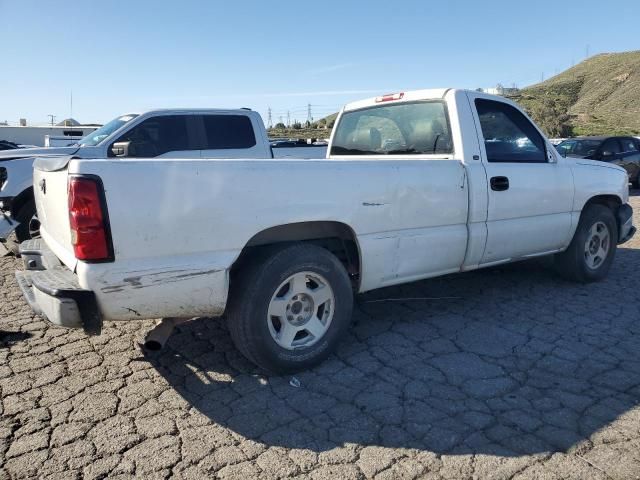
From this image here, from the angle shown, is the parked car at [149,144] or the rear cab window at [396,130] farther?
the parked car at [149,144]

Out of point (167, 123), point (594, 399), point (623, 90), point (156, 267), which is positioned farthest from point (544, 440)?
point (623, 90)

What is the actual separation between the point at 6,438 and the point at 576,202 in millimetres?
5108

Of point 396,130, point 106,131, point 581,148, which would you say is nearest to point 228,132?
point 106,131

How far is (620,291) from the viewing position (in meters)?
5.37

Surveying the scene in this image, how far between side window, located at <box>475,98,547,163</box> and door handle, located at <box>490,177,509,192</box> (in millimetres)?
194

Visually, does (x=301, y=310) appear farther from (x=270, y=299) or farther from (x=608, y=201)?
(x=608, y=201)

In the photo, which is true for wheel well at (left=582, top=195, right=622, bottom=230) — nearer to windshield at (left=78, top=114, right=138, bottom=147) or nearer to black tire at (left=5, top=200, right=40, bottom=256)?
windshield at (left=78, top=114, right=138, bottom=147)

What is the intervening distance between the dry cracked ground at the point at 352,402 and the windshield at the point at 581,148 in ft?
37.4

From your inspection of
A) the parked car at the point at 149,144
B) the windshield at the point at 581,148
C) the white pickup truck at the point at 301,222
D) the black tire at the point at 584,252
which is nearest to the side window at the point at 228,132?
the parked car at the point at 149,144

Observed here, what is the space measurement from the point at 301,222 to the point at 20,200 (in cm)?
458

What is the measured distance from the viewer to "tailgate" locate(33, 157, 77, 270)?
2.94 metres

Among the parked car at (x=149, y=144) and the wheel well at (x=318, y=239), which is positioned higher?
the parked car at (x=149, y=144)

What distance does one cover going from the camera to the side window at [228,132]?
7340 millimetres

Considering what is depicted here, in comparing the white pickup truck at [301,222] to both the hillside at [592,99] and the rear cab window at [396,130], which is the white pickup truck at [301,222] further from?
the hillside at [592,99]
